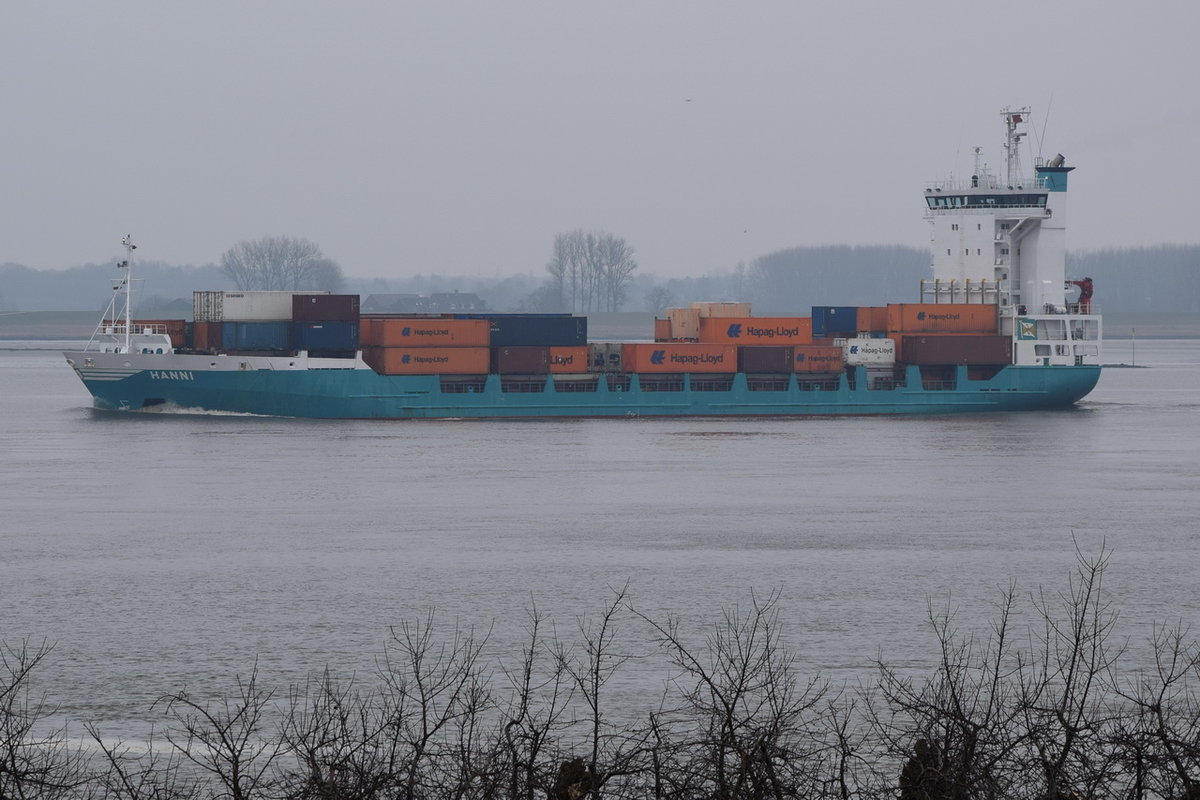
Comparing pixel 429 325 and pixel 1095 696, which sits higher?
pixel 429 325

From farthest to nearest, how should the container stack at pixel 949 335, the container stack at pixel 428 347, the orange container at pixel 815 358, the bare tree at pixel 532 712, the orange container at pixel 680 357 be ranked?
1. the container stack at pixel 949 335
2. the orange container at pixel 815 358
3. the orange container at pixel 680 357
4. the container stack at pixel 428 347
5. the bare tree at pixel 532 712

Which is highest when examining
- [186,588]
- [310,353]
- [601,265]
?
[601,265]

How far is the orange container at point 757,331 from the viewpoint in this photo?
2057 inches

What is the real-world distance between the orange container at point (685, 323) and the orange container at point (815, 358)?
3.81 metres

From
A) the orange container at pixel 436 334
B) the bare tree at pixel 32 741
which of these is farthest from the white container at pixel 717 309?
the bare tree at pixel 32 741

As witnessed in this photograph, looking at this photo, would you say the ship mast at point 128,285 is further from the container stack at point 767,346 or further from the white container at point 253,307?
the container stack at point 767,346

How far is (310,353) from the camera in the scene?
49031mm

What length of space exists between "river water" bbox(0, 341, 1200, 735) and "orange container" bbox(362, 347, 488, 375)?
7.04ft

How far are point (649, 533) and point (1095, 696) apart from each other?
486 inches

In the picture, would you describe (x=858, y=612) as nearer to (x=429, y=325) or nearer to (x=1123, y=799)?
(x=1123, y=799)

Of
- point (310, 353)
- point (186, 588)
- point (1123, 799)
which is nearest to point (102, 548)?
point (186, 588)

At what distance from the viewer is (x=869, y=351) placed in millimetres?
53250

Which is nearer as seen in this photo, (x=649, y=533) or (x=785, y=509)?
(x=649, y=533)

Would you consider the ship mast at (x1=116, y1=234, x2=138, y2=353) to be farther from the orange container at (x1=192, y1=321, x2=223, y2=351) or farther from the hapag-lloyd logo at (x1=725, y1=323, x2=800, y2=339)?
the hapag-lloyd logo at (x1=725, y1=323, x2=800, y2=339)
